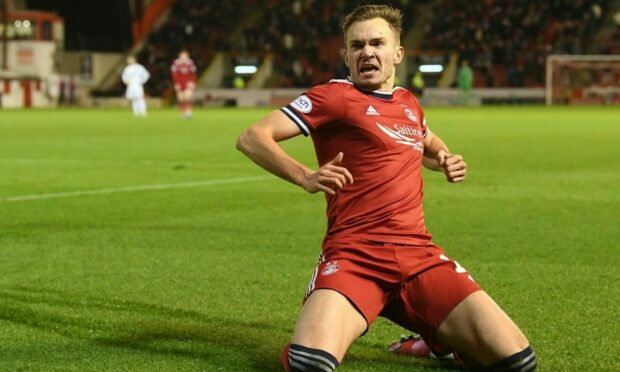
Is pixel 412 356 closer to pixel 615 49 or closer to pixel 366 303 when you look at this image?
pixel 366 303

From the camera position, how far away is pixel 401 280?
487 cm

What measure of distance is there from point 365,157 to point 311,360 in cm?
99

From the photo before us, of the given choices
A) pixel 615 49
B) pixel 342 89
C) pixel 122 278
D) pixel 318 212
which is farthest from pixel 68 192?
pixel 615 49

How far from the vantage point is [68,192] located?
40.9ft

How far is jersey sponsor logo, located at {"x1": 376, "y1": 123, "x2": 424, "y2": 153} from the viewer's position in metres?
5.04

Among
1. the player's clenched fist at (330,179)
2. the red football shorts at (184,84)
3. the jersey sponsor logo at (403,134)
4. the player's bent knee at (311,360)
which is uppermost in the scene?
the jersey sponsor logo at (403,134)

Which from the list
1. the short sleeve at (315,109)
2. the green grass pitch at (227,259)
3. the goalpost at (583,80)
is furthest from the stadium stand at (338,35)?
the short sleeve at (315,109)

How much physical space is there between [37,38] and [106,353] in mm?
51704

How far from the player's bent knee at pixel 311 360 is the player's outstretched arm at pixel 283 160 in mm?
604

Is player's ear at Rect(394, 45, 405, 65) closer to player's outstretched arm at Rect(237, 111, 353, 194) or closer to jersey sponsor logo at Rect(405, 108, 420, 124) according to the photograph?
jersey sponsor logo at Rect(405, 108, 420, 124)

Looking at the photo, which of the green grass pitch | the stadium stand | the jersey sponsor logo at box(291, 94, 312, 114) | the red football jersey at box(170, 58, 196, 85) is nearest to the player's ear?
the jersey sponsor logo at box(291, 94, 312, 114)

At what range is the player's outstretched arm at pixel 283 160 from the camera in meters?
4.48

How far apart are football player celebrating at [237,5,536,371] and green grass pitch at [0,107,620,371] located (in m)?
0.24

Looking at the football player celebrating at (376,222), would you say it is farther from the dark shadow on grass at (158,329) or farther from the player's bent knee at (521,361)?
the dark shadow on grass at (158,329)
